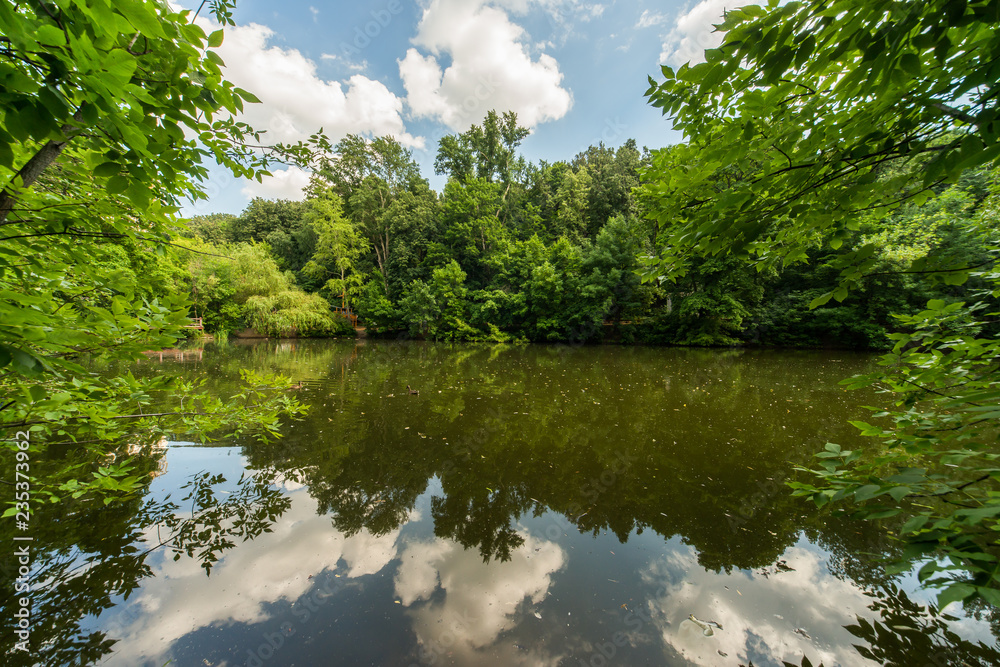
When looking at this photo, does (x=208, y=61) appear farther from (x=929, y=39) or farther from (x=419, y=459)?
(x=419, y=459)

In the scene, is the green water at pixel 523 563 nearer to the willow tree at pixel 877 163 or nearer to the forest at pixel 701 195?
the forest at pixel 701 195

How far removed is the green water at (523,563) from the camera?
1.93 metres

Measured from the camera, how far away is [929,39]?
3.14 ft

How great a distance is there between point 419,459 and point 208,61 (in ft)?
13.1

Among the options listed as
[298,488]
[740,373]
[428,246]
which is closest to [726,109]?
[298,488]

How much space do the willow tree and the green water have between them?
1089 mm

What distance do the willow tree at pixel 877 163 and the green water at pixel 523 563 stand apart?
1089 millimetres

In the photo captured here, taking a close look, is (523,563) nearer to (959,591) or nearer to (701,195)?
(959,591)

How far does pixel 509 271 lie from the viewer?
872 inches

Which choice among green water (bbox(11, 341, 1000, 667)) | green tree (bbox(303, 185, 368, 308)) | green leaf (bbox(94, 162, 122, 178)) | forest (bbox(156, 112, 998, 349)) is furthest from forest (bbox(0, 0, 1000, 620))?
green tree (bbox(303, 185, 368, 308))

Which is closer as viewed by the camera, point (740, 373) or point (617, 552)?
point (617, 552)

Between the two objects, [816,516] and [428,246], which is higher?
[428,246]

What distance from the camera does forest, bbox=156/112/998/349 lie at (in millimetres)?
16344

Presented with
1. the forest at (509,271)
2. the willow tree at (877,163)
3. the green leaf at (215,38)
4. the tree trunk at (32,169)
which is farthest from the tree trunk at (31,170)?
the forest at (509,271)
